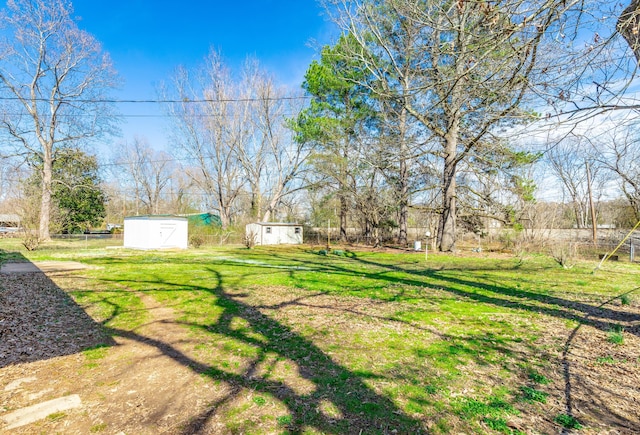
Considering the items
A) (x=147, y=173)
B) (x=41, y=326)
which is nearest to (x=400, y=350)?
(x=41, y=326)

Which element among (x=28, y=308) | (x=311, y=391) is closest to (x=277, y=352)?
(x=311, y=391)

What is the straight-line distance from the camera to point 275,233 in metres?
23.5

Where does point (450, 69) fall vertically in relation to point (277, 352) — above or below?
above

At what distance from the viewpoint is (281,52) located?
1869 centimetres

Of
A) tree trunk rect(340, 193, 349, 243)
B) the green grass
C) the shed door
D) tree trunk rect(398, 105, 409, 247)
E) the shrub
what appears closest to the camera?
the shrub

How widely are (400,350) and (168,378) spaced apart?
2580mm

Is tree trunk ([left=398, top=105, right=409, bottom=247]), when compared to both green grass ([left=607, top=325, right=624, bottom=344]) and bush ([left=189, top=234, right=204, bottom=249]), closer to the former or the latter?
green grass ([left=607, top=325, right=624, bottom=344])

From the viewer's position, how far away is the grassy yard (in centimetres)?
260

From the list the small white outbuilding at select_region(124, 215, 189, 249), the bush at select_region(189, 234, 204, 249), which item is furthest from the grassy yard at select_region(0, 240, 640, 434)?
the bush at select_region(189, 234, 204, 249)

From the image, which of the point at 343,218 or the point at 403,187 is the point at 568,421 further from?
the point at 343,218

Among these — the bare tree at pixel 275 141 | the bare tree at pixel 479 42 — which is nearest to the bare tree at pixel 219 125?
the bare tree at pixel 275 141

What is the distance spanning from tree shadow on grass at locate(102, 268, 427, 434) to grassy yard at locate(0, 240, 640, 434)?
0.05ft

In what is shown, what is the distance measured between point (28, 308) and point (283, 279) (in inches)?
198

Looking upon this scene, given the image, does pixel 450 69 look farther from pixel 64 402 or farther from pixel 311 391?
pixel 64 402
